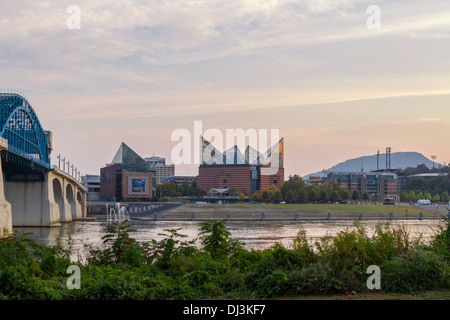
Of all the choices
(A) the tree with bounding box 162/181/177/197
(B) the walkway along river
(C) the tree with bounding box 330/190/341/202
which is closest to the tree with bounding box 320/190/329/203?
(C) the tree with bounding box 330/190/341/202

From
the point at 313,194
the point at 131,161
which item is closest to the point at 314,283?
the point at 313,194

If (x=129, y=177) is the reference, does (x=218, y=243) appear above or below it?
below

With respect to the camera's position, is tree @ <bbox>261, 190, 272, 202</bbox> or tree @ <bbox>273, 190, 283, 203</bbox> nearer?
tree @ <bbox>273, 190, 283, 203</bbox>

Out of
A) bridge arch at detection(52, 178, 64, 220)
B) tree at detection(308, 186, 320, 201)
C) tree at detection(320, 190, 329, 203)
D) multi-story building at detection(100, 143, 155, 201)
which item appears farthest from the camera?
multi-story building at detection(100, 143, 155, 201)

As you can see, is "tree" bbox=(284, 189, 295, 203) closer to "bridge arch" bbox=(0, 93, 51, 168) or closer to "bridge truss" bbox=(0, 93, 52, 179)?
"bridge truss" bbox=(0, 93, 52, 179)

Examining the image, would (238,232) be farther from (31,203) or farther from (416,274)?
(416,274)

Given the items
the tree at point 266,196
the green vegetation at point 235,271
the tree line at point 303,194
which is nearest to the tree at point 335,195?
the tree line at point 303,194

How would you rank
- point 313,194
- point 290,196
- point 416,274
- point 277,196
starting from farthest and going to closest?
1. point 277,196
2. point 290,196
3. point 313,194
4. point 416,274

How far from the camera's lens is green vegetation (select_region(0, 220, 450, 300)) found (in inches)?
→ 416

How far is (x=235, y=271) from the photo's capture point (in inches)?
477

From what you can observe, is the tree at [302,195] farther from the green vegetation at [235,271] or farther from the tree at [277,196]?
the green vegetation at [235,271]

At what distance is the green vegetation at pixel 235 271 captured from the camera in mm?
10570

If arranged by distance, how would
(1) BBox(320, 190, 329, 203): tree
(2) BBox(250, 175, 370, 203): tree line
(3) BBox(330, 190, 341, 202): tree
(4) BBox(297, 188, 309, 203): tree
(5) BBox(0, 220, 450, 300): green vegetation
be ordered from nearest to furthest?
(5) BBox(0, 220, 450, 300): green vegetation, (4) BBox(297, 188, 309, 203): tree, (1) BBox(320, 190, 329, 203): tree, (2) BBox(250, 175, 370, 203): tree line, (3) BBox(330, 190, 341, 202): tree

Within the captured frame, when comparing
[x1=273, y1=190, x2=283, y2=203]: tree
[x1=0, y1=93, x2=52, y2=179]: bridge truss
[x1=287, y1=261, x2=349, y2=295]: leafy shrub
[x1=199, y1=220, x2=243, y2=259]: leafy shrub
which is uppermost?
[x1=0, y1=93, x2=52, y2=179]: bridge truss
